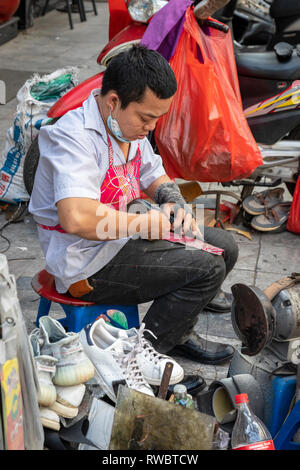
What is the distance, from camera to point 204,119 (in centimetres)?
308

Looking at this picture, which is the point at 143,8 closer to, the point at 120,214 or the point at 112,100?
the point at 112,100

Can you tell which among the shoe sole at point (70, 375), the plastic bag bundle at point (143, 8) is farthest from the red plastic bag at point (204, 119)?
→ the shoe sole at point (70, 375)

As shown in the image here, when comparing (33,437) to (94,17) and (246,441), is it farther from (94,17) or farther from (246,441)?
(94,17)

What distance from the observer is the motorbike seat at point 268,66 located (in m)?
3.57

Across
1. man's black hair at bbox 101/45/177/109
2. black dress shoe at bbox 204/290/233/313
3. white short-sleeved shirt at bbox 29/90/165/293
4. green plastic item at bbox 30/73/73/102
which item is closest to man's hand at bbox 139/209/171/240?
white short-sleeved shirt at bbox 29/90/165/293

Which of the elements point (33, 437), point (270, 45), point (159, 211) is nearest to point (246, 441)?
point (33, 437)

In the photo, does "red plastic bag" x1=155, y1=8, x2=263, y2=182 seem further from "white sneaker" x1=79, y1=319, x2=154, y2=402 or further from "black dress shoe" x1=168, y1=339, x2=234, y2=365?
"white sneaker" x1=79, y1=319, x2=154, y2=402

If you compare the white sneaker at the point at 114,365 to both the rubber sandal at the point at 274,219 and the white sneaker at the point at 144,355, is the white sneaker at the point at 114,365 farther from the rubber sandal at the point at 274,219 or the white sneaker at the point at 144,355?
the rubber sandal at the point at 274,219

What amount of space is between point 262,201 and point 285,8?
1808mm

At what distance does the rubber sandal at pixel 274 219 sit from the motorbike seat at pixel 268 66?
30.5 inches

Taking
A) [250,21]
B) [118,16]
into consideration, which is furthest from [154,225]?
[250,21]

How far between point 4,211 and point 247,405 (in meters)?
2.39

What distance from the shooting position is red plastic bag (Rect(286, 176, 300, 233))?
3.58 meters

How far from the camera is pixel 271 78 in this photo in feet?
11.8
